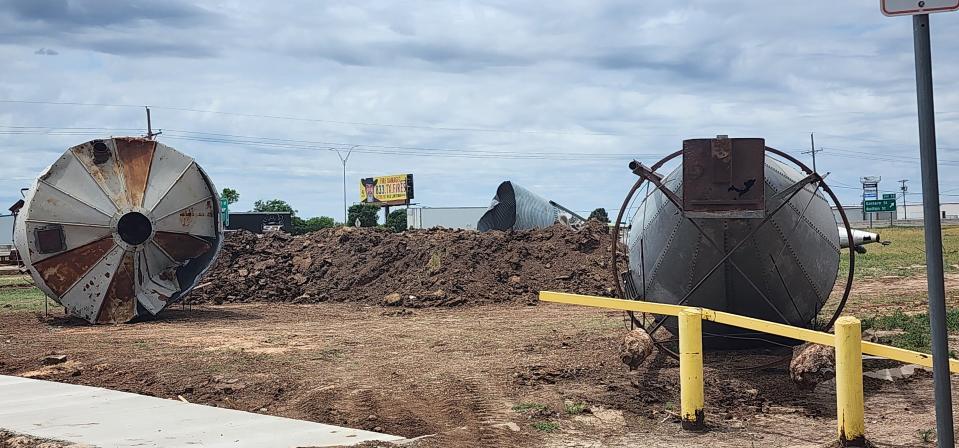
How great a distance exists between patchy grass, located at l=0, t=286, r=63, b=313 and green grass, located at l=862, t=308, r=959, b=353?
750 inches

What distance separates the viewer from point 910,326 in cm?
1388

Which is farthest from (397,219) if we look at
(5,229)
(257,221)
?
(5,229)

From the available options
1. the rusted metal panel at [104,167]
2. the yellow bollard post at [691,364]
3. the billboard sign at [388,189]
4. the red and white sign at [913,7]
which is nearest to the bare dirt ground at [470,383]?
the yellow bollard post at [691,364]

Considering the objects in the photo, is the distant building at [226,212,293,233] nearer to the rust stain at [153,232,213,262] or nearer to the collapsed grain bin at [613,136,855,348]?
the rust stain at [153,232,213,262]

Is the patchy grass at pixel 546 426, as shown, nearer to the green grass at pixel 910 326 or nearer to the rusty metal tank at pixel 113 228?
the green grass at pixel 910 326

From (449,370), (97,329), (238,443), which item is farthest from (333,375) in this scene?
(97,329)

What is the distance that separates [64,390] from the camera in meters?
10.9

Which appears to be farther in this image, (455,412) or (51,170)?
(51,170)

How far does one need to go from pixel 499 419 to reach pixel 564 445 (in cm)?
118

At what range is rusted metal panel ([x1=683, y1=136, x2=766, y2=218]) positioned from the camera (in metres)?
10.3

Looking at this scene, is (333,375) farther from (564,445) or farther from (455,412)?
(564,445)

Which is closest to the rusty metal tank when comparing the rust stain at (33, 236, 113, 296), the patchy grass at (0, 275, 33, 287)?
the rust stain at (33, 236, 113, 296)

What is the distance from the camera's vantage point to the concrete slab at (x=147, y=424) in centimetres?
802

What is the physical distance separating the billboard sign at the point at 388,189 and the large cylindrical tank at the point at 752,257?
3692 inches
